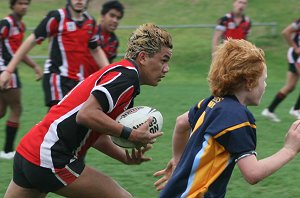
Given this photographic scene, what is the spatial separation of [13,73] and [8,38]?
2.35ft

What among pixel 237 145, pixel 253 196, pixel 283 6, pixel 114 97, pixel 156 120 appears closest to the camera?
pixel 237 145

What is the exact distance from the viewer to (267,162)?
10.8 feet

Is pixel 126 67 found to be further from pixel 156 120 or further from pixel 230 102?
pixel 230 102

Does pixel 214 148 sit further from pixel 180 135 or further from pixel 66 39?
pixel 66 39

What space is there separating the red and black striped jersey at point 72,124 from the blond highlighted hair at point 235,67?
2.25 ft

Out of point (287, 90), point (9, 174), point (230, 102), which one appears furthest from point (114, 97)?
point (287, 90)

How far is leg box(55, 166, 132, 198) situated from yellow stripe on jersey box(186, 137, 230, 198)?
0.85 meters

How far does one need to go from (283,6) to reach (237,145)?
19.5 meters

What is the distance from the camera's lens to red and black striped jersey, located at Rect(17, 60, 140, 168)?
3.92m

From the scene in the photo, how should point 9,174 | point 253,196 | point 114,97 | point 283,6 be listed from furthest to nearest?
point 283,6, point 9,174, point 253,196, point 114,97

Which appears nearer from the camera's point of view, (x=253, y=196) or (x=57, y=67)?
(x=253, y=196)

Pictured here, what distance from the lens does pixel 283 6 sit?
873 inches

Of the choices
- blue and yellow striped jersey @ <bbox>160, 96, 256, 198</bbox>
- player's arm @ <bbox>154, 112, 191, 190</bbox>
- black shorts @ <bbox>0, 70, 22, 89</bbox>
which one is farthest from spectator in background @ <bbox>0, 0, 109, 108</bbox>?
blue and yellow striped jersey @ <bbox>160, 96, 256, 198</bbox>

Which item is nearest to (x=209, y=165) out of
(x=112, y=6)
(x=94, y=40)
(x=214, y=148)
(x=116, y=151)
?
(x=214, y=148)
